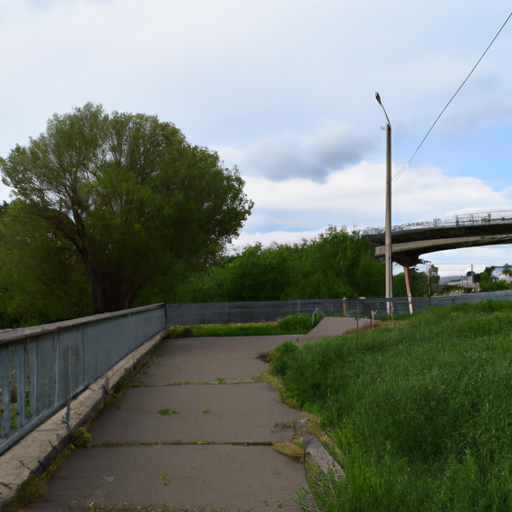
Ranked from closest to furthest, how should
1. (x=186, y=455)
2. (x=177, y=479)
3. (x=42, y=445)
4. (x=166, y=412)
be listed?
(x=177, y=479) < (x=42, y=445) < (x=186, y=455) < (x=166, y=412)

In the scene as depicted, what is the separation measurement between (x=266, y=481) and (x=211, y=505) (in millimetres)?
714

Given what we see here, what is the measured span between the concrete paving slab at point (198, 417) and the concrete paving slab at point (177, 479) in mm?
466

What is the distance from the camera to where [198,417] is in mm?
7789

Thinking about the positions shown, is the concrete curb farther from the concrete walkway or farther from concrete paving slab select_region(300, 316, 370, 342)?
concrete paving slab select_region(300, 316, 370, 342)

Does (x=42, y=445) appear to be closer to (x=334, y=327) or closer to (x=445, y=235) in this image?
(x=334, y=327)

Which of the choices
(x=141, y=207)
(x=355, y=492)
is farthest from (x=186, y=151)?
(x=355, y=492)

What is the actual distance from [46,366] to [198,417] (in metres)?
2.37

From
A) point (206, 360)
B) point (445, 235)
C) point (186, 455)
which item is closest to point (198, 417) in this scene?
point (186, 455)

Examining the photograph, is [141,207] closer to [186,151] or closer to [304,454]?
[186,151]

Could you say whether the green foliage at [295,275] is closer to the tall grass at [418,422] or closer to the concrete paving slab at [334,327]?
the concrete paving slab at [334,327]

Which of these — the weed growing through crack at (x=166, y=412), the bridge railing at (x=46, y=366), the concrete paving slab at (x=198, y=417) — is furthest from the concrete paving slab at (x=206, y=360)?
the weed growing through crack at (x=166, y=412)

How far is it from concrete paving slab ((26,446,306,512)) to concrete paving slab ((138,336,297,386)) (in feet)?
15.6

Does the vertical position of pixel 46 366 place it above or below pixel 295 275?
below

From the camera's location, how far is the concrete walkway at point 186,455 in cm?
473
